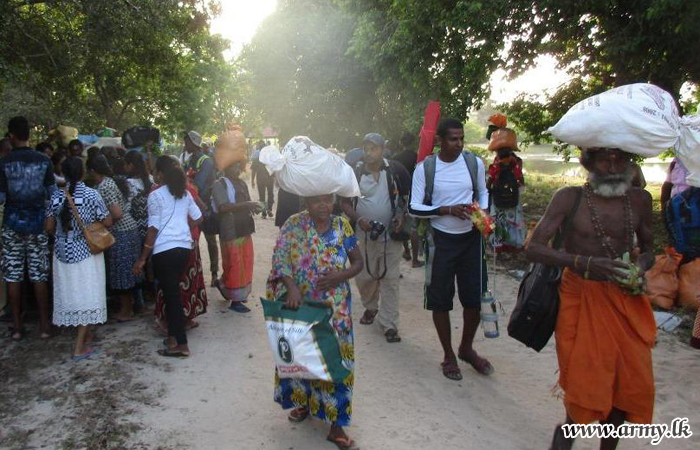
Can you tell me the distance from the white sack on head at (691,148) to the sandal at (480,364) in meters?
2.31

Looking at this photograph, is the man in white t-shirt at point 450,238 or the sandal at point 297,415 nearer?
the sandal at point 297,415

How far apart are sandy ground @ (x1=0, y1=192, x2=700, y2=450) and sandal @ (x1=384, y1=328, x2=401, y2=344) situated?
0.08 m

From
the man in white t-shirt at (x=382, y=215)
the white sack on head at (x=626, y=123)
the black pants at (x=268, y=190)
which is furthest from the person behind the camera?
the black pants at (x=268, y=190)

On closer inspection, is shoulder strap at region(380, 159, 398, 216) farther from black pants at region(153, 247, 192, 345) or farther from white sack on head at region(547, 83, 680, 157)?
white sack on head at region(547, 83, 680, 157)

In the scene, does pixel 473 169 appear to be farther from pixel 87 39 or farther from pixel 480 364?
pixel 87 39

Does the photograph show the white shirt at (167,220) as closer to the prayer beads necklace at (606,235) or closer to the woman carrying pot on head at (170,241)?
the woman carrying pot on head at (170,241)

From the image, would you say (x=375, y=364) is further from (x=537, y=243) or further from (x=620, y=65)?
(x=620, y=65)

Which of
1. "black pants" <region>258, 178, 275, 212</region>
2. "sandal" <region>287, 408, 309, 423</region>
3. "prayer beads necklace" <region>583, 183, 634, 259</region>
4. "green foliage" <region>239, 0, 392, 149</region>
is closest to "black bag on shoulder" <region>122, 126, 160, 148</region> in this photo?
"sandal" <region>287, 408, 309, 423</region>

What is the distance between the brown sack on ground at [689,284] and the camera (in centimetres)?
609

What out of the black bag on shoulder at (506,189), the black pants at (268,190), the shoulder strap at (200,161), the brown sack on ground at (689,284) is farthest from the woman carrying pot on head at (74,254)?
the black pants at (268,190)

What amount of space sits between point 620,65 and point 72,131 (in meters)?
9.84

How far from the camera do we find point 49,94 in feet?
31.0

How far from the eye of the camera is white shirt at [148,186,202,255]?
4.96 m

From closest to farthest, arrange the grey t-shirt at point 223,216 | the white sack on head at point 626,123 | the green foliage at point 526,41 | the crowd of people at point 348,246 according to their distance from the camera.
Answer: the white sack on head at point 626,123 < the crowd of people at point 348,246 < the grey t-shirt at point 223,216 < the green foliage at point 526,41
